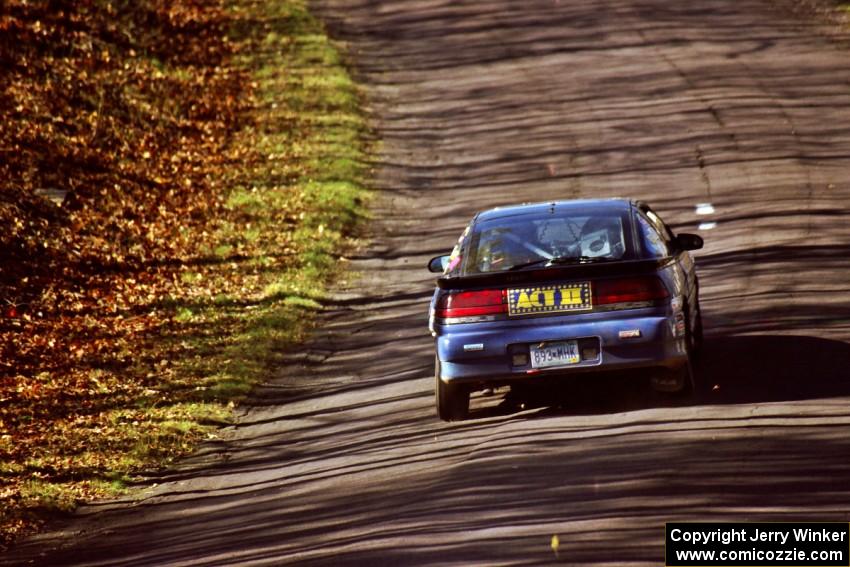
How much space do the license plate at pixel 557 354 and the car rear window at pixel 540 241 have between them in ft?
2.51

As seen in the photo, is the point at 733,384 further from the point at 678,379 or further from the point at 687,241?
the point at 687,241

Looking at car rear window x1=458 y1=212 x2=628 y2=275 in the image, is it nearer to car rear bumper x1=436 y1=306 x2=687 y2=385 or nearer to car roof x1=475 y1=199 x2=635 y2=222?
car roof x1=475 y1=199 x2=635 y2=222

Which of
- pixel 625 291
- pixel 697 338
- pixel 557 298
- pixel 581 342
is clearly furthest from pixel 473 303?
pixel 697 338

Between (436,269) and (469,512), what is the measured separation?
4078 millimetres

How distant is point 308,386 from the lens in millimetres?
14320

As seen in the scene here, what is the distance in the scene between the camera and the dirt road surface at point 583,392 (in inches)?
339

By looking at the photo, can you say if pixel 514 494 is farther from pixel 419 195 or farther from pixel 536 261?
pixel 419 195

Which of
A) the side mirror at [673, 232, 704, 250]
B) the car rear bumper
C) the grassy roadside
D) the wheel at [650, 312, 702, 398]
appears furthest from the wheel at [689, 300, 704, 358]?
the grassy roadside

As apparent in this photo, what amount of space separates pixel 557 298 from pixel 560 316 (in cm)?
14

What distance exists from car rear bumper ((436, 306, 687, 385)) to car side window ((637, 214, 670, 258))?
2.22ft

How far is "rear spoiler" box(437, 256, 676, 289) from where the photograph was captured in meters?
10.9

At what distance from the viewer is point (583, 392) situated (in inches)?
482

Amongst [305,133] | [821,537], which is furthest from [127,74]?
[821,537]

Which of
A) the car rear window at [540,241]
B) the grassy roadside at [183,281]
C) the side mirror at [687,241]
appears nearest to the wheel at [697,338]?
the side mirror at [687,241]
